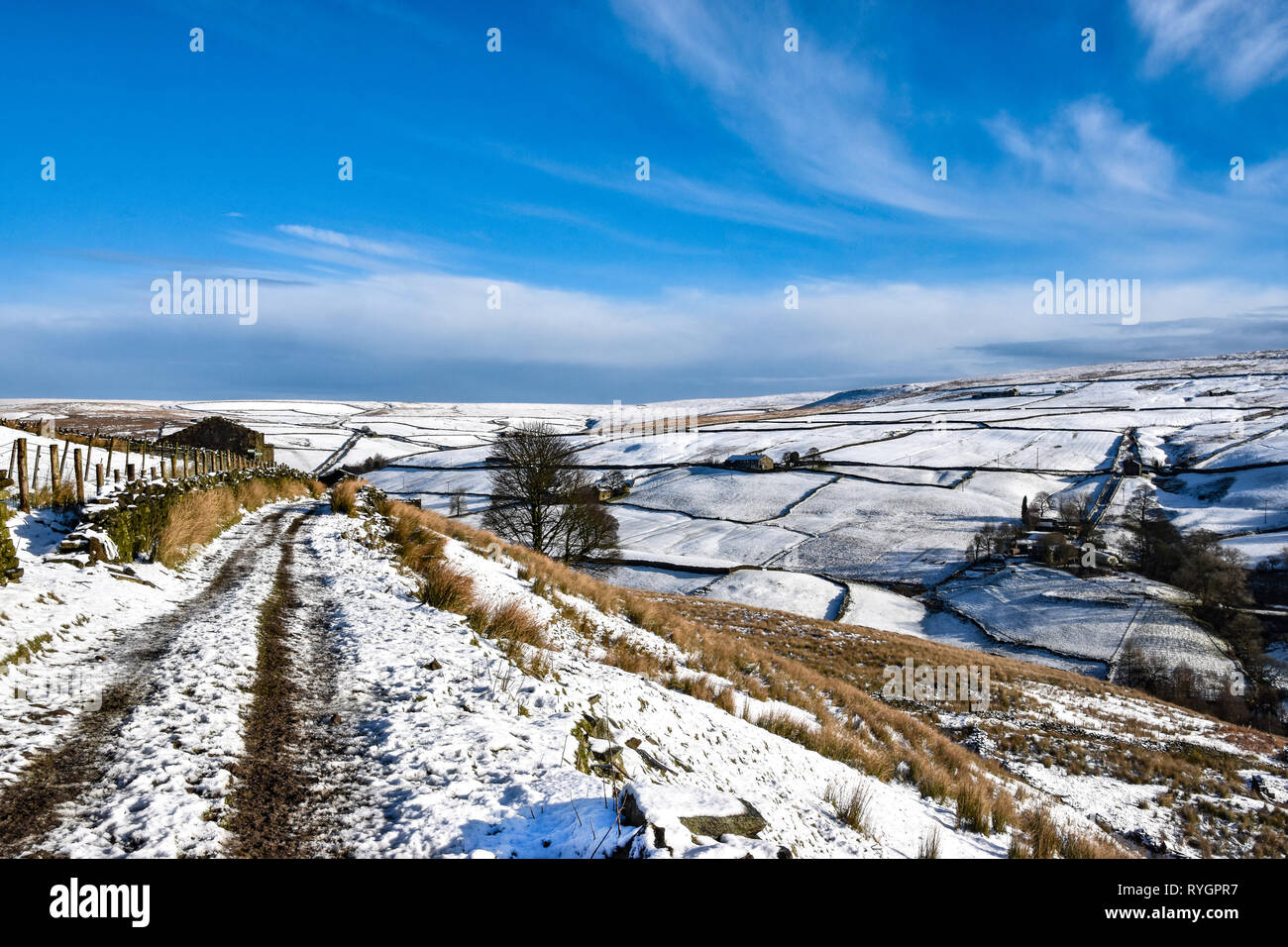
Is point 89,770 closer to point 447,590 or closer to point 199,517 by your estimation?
point 447,590

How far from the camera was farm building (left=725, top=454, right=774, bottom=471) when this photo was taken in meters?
93.1

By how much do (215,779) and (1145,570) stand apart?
7554 cm

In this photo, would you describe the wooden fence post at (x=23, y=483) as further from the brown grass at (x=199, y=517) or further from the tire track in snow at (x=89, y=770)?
the tire track in snow at (x=89, y=770)

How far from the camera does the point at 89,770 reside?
4.20 meters

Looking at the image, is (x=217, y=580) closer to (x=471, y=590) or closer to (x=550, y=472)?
(x=471, y=590)

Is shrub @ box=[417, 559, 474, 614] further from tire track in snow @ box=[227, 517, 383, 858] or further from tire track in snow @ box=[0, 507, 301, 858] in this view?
tire track in snow @ box=[0, 507, 301, 858]

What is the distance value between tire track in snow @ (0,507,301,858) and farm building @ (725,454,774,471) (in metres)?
88.5

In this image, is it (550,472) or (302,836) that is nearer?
(302,836)

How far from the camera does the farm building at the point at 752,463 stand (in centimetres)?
9306

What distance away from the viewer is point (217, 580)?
11.1m

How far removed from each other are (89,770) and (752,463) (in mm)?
92086

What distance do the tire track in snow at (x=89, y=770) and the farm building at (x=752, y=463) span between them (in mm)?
88543
